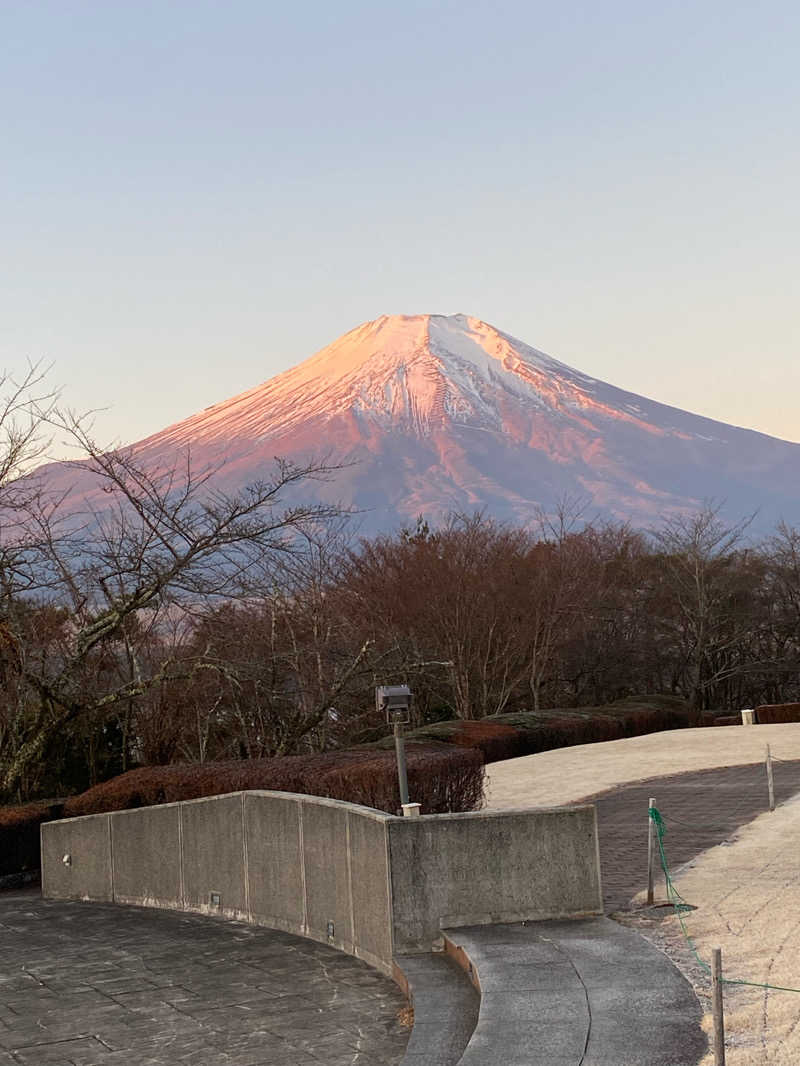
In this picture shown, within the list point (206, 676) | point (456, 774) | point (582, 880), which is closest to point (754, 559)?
point (206, 676)

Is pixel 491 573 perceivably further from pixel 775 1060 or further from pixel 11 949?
pixel 775 1060

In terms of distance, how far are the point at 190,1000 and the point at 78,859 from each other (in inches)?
251

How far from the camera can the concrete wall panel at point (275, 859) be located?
33.8 feet

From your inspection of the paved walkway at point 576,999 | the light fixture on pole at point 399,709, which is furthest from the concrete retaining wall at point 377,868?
the light fixture on pole at point 399,709

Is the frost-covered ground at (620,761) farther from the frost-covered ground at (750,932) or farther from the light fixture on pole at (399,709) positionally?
the light fixture on pole at (399,709)

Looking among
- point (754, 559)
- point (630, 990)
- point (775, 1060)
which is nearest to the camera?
point (775, 1060)

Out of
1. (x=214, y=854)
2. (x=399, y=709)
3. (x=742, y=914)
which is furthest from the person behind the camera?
(x=214, y=854)

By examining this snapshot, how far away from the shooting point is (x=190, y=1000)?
8328 mm

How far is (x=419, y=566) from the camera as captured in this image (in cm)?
3597

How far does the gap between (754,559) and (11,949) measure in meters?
42.6

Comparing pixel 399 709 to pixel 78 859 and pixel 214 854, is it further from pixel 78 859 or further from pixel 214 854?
pixel 78 859

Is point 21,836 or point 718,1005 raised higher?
point 718,1005

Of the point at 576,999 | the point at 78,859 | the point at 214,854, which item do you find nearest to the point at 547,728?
the point at 78,859

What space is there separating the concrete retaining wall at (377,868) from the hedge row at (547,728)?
900cm
